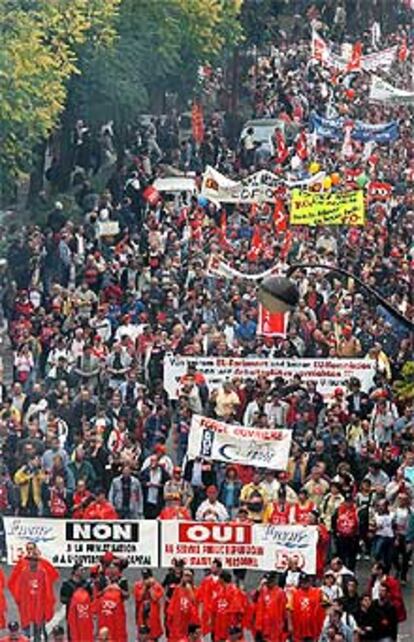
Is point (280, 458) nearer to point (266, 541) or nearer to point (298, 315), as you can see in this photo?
point (266, 541)

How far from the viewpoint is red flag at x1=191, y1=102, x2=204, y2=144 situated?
1296 inches

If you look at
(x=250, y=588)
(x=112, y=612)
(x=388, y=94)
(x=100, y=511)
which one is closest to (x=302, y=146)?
(x=388, y=94)

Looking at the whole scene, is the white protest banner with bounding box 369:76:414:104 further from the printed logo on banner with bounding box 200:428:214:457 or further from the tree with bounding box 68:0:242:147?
the printed logo on banner with bounding box 200:428:214:457

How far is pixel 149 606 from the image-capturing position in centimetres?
2538

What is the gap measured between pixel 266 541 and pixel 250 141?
29.4 ft

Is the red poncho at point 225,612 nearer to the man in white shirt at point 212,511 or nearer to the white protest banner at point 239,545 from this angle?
the white protest banner at point 239,545

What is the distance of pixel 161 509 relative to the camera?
88.3 feet

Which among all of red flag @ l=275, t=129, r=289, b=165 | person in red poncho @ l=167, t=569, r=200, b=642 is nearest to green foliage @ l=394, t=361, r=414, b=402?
person in red poncho @ l=167, t=569, r=200, b=642

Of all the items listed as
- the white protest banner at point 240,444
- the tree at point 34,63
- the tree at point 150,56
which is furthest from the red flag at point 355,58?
the white protest banner at point 240,444

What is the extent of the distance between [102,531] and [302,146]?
9.26m

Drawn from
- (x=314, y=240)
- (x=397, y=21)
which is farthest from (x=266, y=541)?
(x=397, y=21)

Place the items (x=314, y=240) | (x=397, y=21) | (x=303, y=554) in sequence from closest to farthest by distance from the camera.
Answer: (x=303, y=554), (x=314, y=240), (x=397, y=21)

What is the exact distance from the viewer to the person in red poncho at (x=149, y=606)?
83.1 feet

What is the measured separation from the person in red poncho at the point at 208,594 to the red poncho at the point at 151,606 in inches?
13.2
